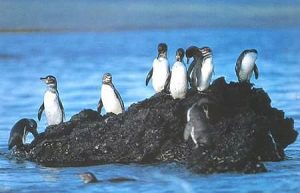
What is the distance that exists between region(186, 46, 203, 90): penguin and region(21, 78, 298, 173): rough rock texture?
108 mm

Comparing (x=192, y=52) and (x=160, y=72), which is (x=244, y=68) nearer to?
(x=192, y=52)

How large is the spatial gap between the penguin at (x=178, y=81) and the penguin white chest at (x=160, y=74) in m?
0.17

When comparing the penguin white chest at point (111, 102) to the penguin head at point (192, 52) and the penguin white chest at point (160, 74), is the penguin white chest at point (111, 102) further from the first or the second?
the penguin head at point (192, 52)

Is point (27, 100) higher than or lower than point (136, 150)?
higher

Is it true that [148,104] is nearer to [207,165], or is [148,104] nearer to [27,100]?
[207,165]

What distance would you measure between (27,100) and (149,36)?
54.4ft

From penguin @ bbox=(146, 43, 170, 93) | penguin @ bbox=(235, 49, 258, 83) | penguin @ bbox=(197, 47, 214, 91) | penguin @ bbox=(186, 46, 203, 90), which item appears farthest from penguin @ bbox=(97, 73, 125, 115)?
penguin @ bbox=(235, 49, 258, 83)

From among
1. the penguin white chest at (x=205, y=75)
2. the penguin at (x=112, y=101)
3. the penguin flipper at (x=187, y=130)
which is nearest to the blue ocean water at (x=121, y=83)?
the penguin flipper at (x=187, y=130)

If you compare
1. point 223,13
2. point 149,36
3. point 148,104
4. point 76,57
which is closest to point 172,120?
point 148,104

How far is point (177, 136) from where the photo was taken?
29.3ft

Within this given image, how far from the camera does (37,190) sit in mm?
8422

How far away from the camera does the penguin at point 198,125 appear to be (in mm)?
8461

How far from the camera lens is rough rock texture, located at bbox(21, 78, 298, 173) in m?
8.45

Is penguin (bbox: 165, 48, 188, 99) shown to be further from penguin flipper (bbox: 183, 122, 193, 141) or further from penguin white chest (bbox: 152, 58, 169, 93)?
penguin flipper (bbox: 183, 122, 193, 141)
